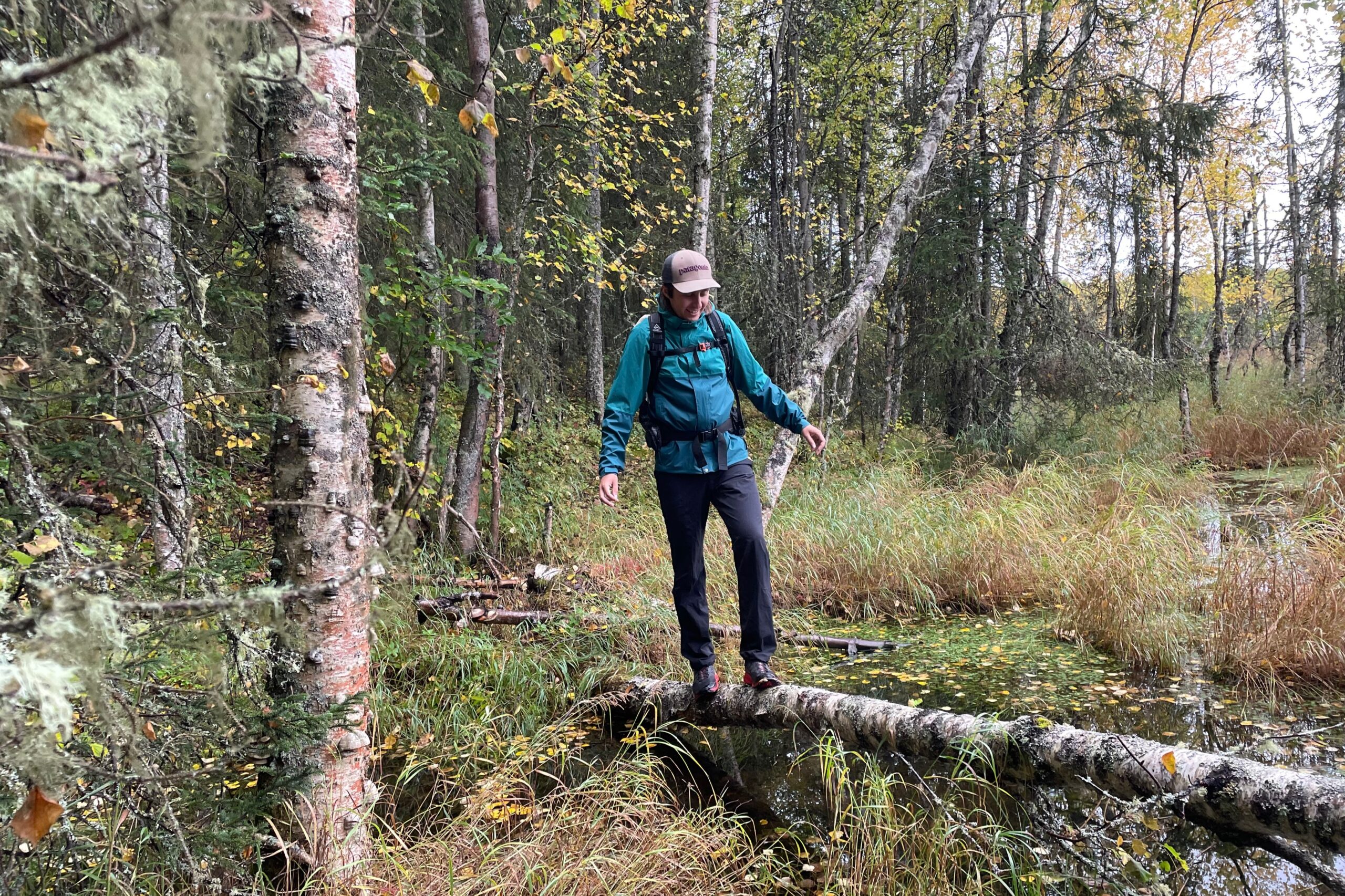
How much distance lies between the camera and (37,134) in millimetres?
870

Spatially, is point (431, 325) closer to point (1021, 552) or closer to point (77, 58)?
point (77, 58)

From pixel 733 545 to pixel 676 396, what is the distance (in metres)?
0.82

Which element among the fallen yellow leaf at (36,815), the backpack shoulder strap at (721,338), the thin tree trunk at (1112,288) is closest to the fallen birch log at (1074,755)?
the backpack shoulder strap at (721,338)

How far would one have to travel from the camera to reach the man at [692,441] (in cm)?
344

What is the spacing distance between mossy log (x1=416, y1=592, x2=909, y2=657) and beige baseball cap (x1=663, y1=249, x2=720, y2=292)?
2589 mm

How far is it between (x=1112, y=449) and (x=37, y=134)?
1126 centimetres

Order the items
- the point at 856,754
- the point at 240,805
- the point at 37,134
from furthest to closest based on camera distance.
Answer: the point at 856,754 → the point at 240,805 → the point at 37,134

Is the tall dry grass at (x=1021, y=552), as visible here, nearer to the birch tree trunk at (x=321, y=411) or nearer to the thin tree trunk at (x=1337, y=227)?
the birch tree trunk at (x=321, y=411)

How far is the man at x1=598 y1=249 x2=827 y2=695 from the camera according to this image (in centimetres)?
344

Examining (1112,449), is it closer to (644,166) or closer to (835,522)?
(835,522)

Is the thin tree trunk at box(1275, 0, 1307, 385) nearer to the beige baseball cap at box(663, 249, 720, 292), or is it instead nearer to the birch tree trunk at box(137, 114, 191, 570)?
the beige baseball cap at box(663, 249, 720, 292)

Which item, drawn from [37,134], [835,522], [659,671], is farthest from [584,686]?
[37,134]

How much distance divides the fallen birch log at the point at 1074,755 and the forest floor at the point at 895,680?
18 cm

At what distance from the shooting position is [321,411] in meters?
2.23
